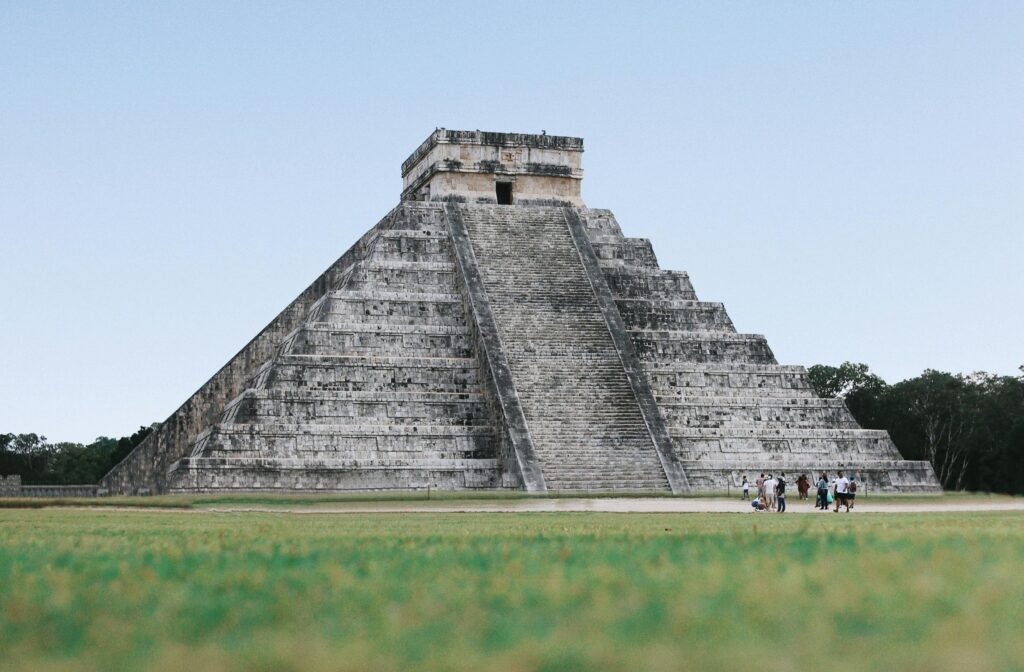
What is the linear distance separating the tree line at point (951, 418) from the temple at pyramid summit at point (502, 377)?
17.1m

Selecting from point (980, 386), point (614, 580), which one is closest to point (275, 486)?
point (614, 580)

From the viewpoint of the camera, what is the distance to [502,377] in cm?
3170

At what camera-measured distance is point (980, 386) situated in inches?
2281

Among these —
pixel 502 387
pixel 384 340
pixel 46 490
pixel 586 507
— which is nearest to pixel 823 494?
pixel 586 507

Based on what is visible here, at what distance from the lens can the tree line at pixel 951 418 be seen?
2077 inches

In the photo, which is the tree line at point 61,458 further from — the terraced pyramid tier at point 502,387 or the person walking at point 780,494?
the person walking at point 780,494

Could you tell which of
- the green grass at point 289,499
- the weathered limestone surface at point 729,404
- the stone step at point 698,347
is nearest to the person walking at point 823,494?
the green grass at point 289,499

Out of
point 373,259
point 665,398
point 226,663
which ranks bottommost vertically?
point 226,663

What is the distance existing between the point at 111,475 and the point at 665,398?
47.2ft

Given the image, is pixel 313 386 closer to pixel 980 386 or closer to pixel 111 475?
pixel 111 475

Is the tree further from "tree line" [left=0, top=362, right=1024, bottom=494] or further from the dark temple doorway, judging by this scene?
the dark temple doorway

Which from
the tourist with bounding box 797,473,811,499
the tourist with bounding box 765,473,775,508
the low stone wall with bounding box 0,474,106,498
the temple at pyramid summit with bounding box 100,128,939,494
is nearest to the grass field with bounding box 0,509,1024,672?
the tourist with bounding box 765,473,775,508

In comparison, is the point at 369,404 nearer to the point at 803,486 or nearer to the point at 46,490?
the point at 803,486

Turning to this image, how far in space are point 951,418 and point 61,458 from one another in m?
45.9
